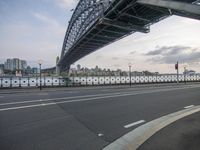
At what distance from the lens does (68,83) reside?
1345 inches

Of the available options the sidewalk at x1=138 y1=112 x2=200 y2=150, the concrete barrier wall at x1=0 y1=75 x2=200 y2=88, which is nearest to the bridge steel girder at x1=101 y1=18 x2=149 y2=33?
the concrete barrier wall at x1=0 y1=75 x2=200 y2=88

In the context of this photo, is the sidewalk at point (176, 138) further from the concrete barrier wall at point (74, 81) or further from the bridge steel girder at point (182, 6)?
the concrete barrier wall at point (74, 81)

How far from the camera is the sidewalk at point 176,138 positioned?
4.40 meters

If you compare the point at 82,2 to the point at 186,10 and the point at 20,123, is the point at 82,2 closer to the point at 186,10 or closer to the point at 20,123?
the point at 186,10

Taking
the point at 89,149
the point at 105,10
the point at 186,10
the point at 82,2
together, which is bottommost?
the point at 89,149

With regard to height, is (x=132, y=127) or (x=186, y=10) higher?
(x=186, y=10)

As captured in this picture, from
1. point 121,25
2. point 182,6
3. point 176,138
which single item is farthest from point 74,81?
point 176,138

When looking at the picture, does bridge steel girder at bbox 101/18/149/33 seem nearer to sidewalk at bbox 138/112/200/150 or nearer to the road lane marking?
the road lane marking

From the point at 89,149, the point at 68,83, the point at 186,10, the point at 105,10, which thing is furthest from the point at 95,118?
the point at 68,83

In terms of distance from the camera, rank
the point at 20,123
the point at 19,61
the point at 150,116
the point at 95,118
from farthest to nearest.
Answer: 1. the point at 19,61
2. the point at 150,116
3. the point at 95,118
4. the point at 20,123

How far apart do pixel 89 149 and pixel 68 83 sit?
30274mm

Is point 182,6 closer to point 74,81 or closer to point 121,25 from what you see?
point 121,25

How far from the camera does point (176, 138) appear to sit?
16.3 ft

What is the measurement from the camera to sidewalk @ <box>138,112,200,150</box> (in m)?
4.40
